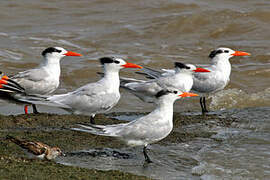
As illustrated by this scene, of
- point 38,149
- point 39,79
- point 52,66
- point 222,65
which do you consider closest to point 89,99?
point 39,79

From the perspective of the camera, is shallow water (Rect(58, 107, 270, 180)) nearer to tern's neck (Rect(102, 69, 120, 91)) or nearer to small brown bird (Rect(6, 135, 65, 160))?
small brown bird (Rect(6, 135, 65, 160))

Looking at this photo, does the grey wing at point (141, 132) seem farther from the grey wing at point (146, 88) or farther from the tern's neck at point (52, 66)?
the tern's neck at point (52, 66)

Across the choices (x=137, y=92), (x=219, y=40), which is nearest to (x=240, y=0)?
(x=219, y=40)

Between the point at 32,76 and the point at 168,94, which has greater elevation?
the point at 32,76

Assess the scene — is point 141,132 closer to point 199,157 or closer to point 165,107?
point 165,107

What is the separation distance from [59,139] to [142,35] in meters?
9.53

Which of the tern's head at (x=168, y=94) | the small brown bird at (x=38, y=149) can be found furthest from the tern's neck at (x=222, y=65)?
the small brown bird at (x=38, y=149)

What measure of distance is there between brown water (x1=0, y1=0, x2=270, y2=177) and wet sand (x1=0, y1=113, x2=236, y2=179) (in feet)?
8.49

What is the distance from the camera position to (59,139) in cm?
593

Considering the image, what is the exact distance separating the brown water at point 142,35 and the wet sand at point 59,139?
259cm

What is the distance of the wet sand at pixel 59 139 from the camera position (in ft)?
14.5

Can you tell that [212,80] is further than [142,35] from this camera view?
No

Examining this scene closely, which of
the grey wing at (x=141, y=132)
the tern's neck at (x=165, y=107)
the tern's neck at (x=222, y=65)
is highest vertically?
the tern's neck at (x=222, y=65)

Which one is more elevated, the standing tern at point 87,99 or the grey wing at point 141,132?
the standing tern at point 87,99
